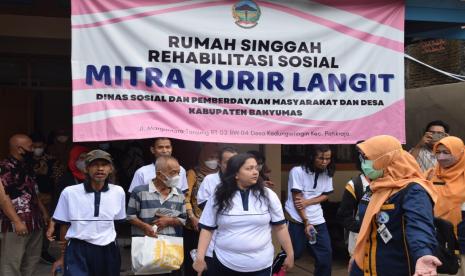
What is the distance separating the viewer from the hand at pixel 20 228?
5.31 metres

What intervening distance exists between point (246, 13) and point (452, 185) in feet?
8.02

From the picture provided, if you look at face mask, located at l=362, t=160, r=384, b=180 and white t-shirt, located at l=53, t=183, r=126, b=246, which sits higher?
face mask, located at l=362, t=160, r=384, b=180

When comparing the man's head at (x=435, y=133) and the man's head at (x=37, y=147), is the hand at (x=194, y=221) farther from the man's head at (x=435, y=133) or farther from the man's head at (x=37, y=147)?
the man's head at (x=435, y=133)

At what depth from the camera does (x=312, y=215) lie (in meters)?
6.14

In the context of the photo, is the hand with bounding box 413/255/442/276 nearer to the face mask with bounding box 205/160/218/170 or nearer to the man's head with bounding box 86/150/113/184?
the man's head with bounding box 86/150/113/184

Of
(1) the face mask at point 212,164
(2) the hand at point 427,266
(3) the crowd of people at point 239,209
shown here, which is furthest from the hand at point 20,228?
(2) the hand at point 427,266

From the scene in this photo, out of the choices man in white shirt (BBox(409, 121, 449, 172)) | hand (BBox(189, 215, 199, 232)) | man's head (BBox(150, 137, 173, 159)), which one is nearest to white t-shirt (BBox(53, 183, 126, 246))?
man's head (BBox(150, 137, 173, 159))

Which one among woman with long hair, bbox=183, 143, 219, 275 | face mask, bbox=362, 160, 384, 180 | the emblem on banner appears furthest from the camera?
woman with long hair, bbox=183, 143, 219, 275

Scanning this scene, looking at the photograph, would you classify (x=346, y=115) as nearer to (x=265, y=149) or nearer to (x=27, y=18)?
(x=265, y=149)

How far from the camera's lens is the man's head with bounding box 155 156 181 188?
16.4ft

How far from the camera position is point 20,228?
537 cm

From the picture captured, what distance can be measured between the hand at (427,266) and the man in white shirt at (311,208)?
288 centimetres

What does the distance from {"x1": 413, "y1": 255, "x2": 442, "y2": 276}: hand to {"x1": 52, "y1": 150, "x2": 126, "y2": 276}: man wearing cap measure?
2614mm

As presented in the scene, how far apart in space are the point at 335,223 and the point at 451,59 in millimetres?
6518
